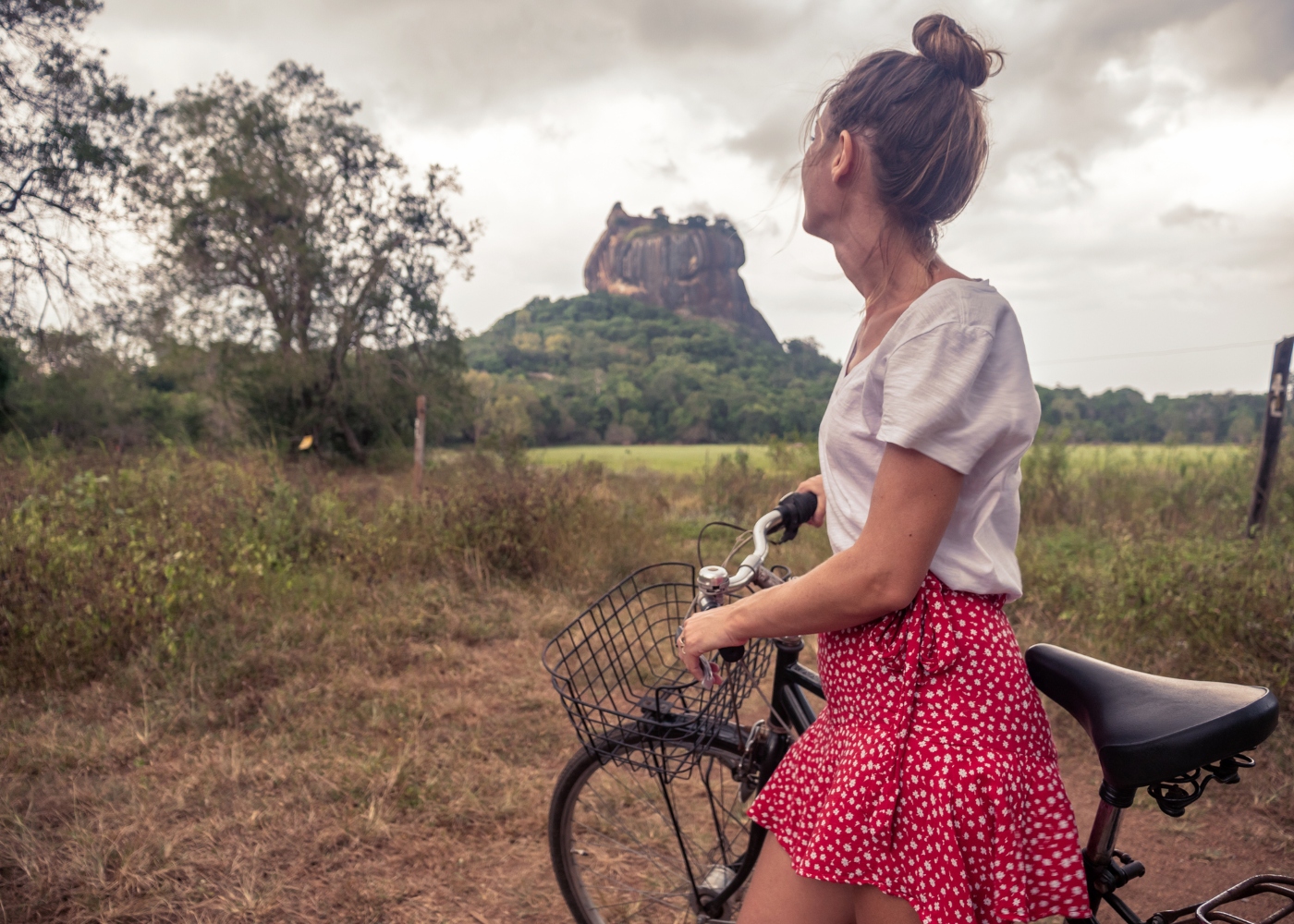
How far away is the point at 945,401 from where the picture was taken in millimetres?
966

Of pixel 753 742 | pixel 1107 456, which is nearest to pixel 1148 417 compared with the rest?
pixel 1107 456

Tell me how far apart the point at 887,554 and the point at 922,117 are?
0.65 m

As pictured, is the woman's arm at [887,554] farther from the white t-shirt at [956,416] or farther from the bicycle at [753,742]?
the bicycle at [753,742]

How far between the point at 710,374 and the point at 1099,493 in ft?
89.8

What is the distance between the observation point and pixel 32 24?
Result: 10.8 meters

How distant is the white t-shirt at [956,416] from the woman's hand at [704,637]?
0.23m

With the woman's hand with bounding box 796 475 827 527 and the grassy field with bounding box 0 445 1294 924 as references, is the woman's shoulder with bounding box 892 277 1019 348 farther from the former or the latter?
the grassy field with bounding box 0 445 1294 924

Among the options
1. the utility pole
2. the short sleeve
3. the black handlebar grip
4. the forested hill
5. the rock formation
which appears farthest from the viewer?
the rock formation

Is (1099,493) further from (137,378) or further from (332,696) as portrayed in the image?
(137,378)

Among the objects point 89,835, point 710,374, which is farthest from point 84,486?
point 710,374

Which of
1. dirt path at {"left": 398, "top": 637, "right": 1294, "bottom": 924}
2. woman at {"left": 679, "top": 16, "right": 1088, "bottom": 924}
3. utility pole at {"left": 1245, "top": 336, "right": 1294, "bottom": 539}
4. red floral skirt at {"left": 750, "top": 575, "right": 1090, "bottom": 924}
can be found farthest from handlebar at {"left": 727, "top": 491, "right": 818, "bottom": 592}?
utility pole at {"left": 1245, "top": 336, "right": 1294, "bottom": 539}

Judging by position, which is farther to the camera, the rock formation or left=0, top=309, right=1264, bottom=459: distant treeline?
the rock formation

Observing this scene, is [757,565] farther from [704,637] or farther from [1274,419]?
[1274,419]

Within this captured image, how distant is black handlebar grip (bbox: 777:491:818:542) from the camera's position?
60.2 inches
